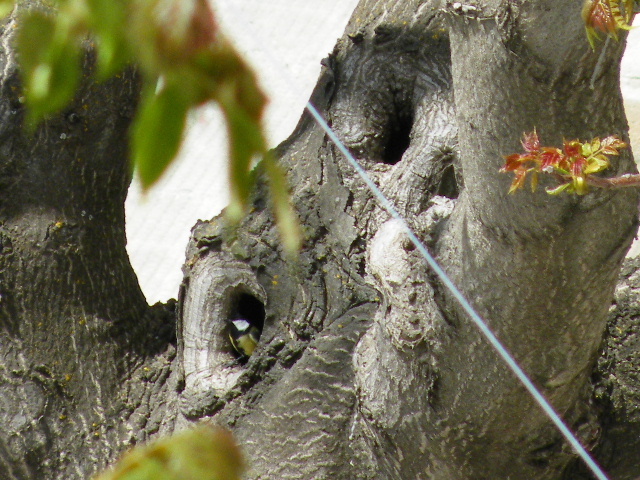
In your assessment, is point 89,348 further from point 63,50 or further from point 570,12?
point 63,50

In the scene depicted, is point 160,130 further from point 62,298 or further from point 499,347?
point 62,298

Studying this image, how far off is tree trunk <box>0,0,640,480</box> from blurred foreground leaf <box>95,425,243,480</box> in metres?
0.59

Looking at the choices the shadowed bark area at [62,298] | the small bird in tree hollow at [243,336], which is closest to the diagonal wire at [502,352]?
the small bird in tree hollow at [243,336]

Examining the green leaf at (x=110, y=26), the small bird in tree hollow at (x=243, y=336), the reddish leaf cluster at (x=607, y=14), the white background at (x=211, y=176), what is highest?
the white background at (x=211, y=176)

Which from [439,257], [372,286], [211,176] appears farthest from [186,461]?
[211,176]

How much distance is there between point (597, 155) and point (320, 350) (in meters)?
0.85

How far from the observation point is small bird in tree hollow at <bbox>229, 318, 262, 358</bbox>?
1.80 metres

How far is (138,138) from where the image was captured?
47 centimetres

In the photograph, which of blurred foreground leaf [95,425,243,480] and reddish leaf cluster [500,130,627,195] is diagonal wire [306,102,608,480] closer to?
reddish leaf cluster [500,130,627,195]

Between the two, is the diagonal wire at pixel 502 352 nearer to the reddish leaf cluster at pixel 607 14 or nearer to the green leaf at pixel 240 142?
the reddish leaf cluster at pixel 607 14

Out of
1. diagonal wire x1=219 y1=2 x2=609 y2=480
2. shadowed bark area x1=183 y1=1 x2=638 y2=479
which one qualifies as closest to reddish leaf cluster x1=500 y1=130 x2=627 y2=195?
shadowed bark area x1=183 y1=1 x2=638 y2=479

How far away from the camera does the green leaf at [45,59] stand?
504 millimetres

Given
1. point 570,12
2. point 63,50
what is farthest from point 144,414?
point 63,50

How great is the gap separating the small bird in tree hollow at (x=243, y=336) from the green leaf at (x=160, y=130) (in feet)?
4.41
